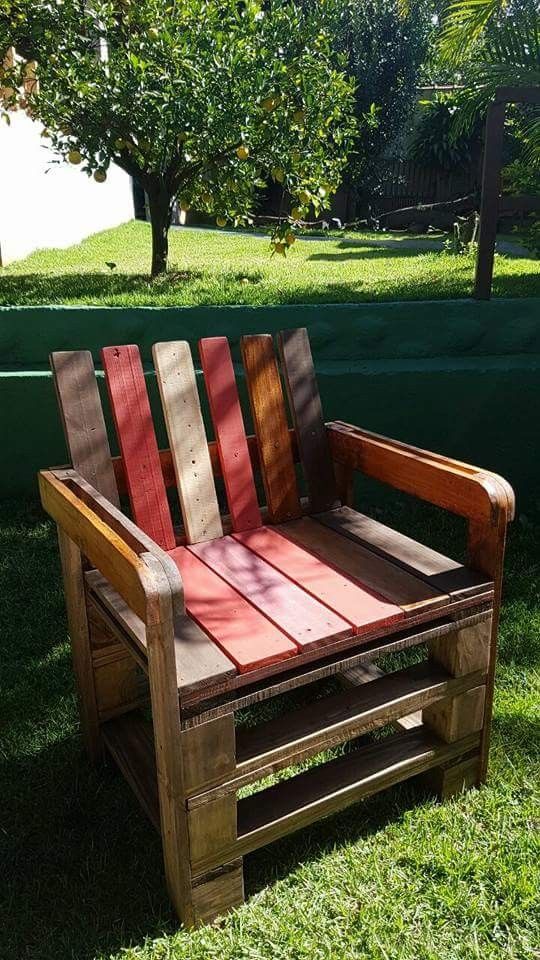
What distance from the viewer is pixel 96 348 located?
4156 millimetres

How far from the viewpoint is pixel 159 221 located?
18.0 feet

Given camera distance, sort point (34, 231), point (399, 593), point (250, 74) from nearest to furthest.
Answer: point (399, 593) < point (250, 74) < point (34, 231)

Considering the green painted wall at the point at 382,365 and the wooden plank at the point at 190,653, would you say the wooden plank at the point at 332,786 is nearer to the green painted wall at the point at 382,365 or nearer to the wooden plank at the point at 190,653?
the wooden plank at the point at 190,653

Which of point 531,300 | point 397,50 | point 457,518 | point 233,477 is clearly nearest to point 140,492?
point 233,477

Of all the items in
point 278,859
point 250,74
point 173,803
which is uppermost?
point 250,74

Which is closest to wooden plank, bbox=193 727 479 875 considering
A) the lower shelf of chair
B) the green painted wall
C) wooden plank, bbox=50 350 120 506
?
the lower shelf of chair

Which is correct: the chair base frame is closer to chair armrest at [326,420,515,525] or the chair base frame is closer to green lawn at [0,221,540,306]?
chair armrest at [326,420,515,525]

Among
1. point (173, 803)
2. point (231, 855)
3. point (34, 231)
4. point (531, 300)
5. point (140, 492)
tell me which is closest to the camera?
point (173, 803)

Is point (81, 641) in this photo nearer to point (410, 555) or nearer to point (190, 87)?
point (410, 555)

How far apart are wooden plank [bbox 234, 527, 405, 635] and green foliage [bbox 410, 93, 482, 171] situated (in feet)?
51.4

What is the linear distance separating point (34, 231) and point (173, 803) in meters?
7.71

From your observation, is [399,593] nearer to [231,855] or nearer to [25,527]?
[231,855]

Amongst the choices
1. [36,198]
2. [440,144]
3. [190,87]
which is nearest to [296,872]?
[190,87]

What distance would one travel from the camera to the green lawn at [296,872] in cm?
188
